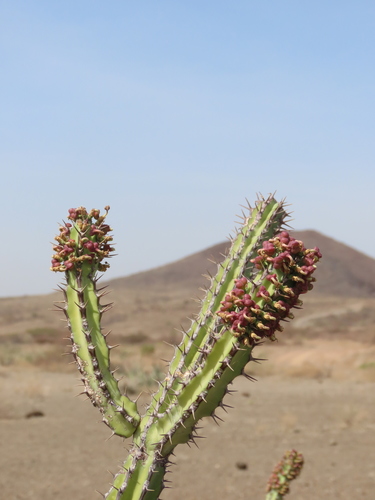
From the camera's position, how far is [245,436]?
14031mm

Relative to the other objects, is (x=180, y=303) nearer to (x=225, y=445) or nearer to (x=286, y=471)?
(x=225, y=445)

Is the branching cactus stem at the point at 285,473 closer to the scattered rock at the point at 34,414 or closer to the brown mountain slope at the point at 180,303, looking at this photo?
the scattered rock at the point at 34,414

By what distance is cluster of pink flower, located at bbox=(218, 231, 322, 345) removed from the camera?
2607mm

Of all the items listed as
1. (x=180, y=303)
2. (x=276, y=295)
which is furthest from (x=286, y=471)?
(x=180, y=303)

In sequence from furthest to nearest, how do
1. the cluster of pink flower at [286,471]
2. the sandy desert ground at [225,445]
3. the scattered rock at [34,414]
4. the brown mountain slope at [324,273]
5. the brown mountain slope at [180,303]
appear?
the brown mountain slope at [324,273], the brown mountain slope at [180,303], the scattered rock at [34,414], the sandy desert ground at [225,445], the cluster of pink flower at [286,471]

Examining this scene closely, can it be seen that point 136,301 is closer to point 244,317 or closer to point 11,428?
point 11,428

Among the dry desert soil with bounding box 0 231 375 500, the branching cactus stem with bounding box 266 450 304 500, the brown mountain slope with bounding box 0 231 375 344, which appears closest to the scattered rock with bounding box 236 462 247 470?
the dry desert soil with bounding box 0 231 375 500

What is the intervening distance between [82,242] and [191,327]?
0.63 metres

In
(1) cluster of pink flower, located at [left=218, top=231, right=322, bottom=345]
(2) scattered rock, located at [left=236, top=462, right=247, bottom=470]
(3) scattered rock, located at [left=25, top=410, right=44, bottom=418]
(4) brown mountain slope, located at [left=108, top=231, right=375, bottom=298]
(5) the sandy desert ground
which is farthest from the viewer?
(4) brown mountain slope, located at [left=108, top=231, right=375, bottom=298]

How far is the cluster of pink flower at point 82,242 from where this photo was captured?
10.2 ft

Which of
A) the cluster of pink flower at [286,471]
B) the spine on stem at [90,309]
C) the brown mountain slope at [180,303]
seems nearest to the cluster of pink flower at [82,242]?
the spine on stem at [90,309]

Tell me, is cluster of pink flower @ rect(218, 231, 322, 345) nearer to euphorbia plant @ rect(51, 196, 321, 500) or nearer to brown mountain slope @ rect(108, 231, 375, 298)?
euphorbia plant @ rect(51, 196, 321, 500)

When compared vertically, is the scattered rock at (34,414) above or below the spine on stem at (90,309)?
below

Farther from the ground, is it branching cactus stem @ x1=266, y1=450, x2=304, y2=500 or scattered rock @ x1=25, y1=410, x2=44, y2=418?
branching cactus stem @ x1=266, y1=450, x2=304, y2=500
